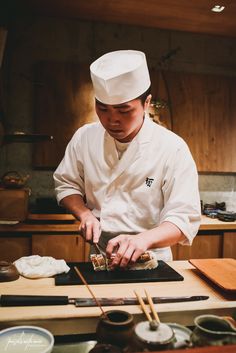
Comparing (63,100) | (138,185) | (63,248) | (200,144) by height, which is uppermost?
(63,100)

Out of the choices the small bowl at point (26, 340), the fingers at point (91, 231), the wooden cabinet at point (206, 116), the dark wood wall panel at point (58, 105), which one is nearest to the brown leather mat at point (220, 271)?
the fingers at point (91, 231)

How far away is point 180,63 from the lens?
5008mm

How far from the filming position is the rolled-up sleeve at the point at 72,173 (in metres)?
2.43

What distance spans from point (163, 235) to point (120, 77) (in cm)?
95

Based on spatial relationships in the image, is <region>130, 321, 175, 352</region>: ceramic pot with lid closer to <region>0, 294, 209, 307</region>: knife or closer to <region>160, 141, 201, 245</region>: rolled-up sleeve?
<region>0, 294, 209, 307</region>: knife

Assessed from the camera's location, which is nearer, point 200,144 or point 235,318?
point 235,318

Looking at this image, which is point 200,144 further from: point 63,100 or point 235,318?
point 235,318

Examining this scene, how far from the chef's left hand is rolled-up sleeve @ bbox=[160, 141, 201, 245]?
318mm

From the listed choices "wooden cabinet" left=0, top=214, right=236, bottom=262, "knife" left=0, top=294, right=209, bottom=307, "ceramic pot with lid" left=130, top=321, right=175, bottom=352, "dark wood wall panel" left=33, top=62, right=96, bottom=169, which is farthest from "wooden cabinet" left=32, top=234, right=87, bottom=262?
"ceramic pot with lid" left=130, top=321, right=175, bottom=352

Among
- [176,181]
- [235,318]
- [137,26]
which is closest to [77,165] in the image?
[176,181]

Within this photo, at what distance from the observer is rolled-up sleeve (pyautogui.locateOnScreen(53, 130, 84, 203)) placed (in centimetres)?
243

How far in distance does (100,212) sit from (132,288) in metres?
0.76

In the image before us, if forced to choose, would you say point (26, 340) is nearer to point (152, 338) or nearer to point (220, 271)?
point (152, 338)

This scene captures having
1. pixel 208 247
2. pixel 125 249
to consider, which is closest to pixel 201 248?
pixel 208 247
